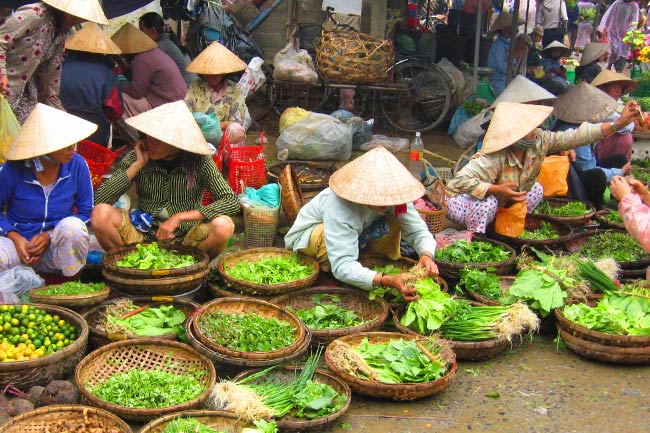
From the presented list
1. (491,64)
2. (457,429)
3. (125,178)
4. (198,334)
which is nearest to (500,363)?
(457,429)

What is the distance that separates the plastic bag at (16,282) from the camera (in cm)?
390

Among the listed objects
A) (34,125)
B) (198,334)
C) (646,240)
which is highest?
(34,125)

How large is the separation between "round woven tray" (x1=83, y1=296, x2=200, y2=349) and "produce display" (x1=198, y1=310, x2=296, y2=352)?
0.58ft

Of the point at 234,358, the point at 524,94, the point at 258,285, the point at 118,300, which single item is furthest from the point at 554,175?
the point at 118,300

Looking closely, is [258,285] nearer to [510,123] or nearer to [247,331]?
[247,331]

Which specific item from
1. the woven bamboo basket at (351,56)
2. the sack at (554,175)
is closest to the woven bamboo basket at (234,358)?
the sack at (554,175)

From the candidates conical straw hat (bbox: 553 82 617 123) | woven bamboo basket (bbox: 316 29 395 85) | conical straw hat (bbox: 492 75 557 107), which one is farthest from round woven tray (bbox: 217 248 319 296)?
woven bamboo basket (bbox: 316 29 395 85)

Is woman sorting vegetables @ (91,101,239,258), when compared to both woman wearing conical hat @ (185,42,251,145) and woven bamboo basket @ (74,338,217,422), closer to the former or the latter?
woven bamboo basket @ (74,338,217,422)

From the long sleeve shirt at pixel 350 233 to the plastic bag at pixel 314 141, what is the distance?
9.19 feet

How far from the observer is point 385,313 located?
13.1 feet

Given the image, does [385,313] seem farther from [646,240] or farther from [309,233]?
[646,240]

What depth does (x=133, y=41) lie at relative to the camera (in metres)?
6.69

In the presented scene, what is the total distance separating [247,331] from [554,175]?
11.9 ft

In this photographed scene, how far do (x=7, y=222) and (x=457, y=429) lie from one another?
2735 millimetres
